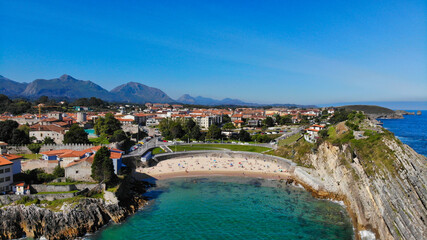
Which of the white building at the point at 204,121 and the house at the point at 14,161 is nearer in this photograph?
the house at the point at 14,161

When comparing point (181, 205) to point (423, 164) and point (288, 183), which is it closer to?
point (288, 183)

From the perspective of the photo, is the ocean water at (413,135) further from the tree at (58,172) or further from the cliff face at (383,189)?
the tree at (58,172)

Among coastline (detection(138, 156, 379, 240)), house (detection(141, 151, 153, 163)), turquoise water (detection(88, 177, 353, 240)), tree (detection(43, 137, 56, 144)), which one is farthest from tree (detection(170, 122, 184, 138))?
turquoise water (detection(88, 177, 353, 240))

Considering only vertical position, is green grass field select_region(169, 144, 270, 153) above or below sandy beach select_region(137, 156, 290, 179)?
above

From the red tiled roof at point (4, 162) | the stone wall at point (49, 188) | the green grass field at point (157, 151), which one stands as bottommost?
the green grass field at point (157, 151)

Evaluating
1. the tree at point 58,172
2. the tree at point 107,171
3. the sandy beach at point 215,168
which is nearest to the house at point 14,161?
the tree at point 58,172

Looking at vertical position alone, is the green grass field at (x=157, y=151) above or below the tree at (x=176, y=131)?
below

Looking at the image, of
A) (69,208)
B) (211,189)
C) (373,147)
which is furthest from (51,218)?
(373,147)

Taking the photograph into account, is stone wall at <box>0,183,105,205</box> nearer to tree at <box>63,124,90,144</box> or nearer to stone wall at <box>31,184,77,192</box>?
stone wall at <box>31,184,77,192</box>
